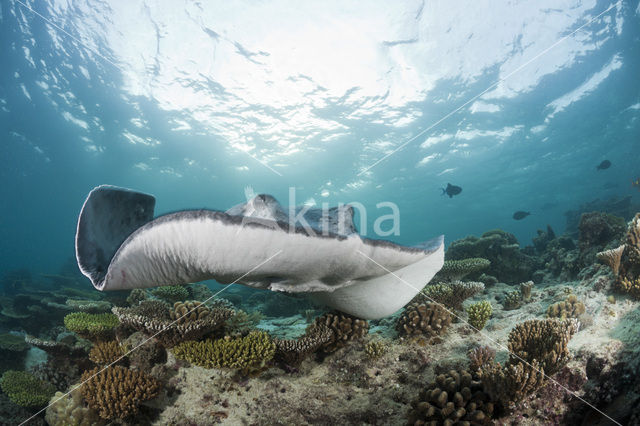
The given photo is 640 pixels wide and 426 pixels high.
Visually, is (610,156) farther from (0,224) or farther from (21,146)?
(0,224)

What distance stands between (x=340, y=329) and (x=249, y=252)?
259 centimetres

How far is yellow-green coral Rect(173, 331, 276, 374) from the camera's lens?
3.38 m

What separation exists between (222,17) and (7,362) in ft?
55.1

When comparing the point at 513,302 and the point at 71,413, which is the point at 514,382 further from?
the point at 71,413

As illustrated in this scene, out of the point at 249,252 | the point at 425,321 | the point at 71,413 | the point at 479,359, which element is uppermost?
the point at 249,252

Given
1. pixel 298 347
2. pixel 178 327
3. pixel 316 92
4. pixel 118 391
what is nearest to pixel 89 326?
pixel 118 391

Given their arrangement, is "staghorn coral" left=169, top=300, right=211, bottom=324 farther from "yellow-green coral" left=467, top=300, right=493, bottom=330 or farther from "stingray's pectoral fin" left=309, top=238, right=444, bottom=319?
"yellow-green coral" left=467, top=300, right=493, bottom=330

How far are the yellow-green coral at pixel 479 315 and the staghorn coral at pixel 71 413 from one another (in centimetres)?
525

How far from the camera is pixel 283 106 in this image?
2194cm

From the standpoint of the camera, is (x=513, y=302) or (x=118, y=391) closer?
(x=118, y=391)

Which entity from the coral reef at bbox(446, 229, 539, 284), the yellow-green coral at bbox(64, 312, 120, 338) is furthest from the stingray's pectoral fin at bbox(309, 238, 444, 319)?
the coral reef at bbox(446, 229, 539, 284)


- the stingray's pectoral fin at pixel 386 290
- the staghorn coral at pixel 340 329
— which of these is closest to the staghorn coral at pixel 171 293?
the staghorn coral at pixel 340 329

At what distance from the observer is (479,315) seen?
410 centimetres

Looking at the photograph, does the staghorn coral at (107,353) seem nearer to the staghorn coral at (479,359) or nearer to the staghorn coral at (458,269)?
the staghorn coral at (479,359)
